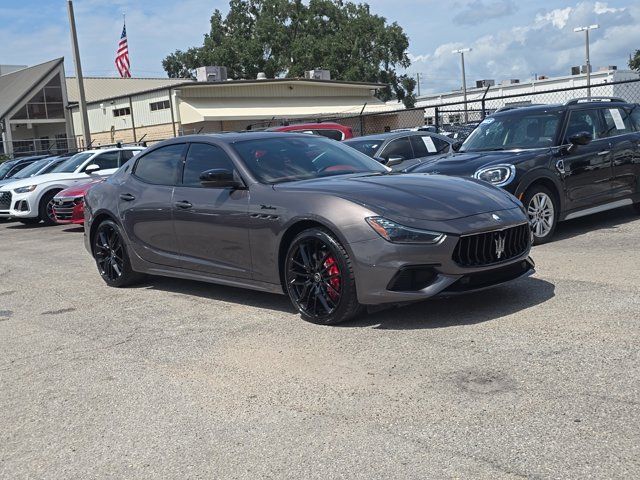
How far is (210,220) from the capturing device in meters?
6.47

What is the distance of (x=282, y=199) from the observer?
5.89 metres

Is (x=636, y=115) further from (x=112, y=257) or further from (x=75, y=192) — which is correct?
(x=75, y=192)

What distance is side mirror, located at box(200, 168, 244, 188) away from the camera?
6180mm

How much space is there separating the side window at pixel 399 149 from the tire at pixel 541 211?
4.60 m

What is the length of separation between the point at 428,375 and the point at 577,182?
5522mm

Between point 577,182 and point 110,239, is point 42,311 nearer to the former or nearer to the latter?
point 110,239

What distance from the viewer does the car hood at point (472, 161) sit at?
869 centimetres

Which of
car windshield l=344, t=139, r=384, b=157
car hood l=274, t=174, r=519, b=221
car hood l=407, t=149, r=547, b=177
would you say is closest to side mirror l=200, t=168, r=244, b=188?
car hood l=274, t=174, r=519, b=221

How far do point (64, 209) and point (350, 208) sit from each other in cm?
1001

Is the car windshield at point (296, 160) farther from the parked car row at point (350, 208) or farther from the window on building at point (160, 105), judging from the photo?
the window on building at point (160, 105)

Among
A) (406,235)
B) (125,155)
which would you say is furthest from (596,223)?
(125,155)

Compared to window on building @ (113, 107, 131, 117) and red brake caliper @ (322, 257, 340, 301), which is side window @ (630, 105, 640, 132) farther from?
window on building @ (113, 107, 131, 117)

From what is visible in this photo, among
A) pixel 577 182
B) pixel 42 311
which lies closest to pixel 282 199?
pixel 42 311

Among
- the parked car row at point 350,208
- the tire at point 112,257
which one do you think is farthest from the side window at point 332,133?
the tire at point 112,257
